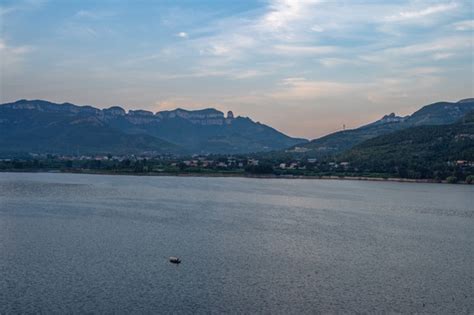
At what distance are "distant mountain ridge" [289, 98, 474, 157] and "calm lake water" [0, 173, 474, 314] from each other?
8098cm

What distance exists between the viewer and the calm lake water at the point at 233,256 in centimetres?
1549

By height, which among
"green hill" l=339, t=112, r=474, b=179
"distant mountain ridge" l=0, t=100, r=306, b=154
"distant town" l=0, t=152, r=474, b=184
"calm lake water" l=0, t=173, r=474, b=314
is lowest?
"calm lake water" l=0, t=173, r=474, b=314

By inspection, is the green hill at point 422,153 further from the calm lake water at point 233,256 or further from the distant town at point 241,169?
the calm lake water at point 233,256

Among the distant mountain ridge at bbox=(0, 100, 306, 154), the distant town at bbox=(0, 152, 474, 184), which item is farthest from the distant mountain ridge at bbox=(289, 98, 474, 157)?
the distant town at bbox=(0, 152, 474, 184)

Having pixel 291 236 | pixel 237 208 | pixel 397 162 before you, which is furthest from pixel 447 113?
pixel 291 236

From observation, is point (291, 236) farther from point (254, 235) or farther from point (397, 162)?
point (397, 162)

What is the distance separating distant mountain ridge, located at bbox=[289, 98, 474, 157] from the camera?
11875 cm

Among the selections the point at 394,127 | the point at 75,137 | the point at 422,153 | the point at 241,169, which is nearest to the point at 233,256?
the point at 241,169

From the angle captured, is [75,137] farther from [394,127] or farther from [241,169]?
[241,169]

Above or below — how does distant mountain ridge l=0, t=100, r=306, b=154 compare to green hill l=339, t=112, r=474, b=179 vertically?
above

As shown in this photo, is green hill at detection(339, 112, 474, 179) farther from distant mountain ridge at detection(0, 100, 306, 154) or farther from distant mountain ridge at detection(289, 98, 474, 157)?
distant mountain ridge at detection(0, 100, 306, 154)

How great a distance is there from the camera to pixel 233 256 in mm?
20719

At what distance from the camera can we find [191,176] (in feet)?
220

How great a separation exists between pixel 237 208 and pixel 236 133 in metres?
160
